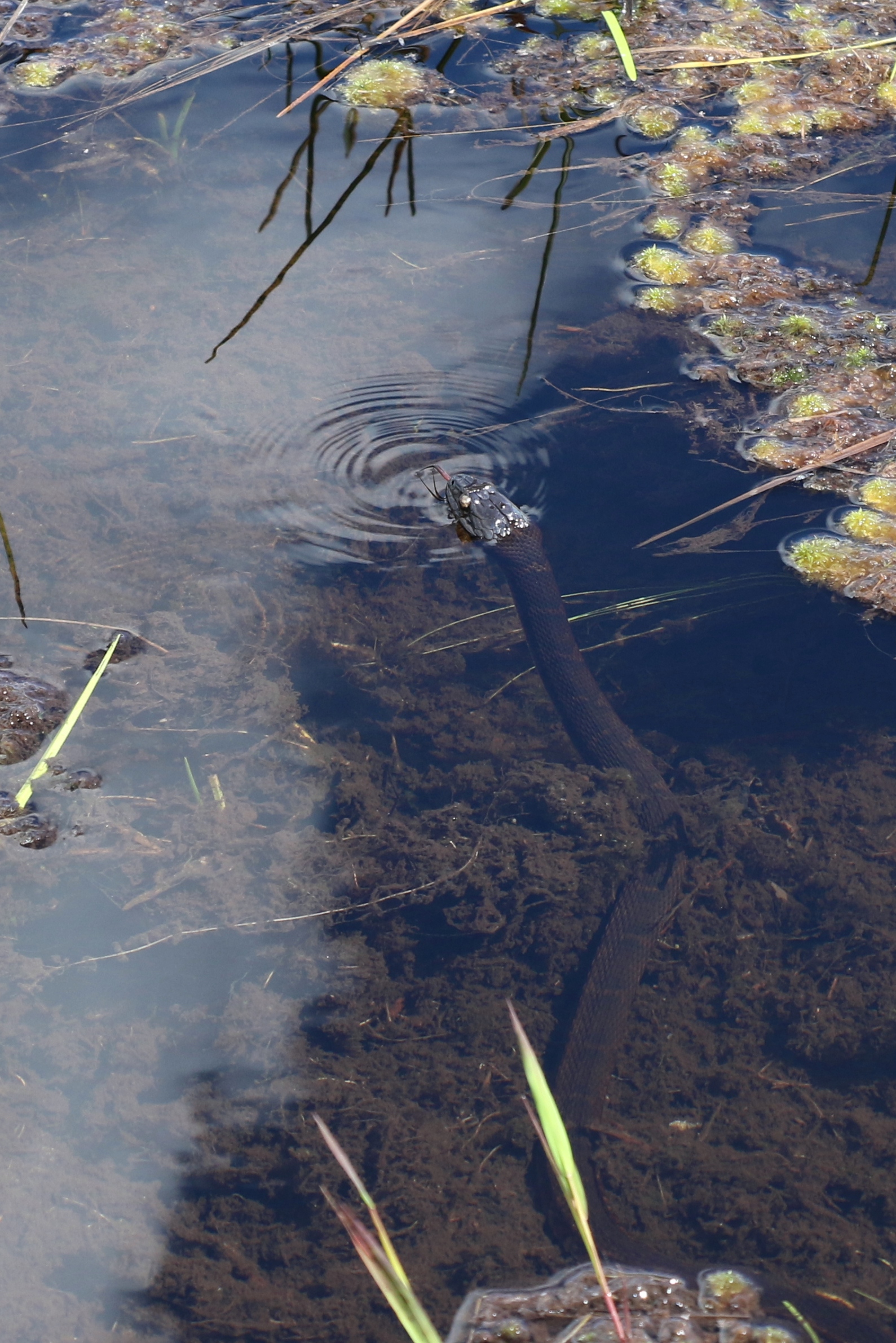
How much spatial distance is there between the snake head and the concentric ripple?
0.06 metres

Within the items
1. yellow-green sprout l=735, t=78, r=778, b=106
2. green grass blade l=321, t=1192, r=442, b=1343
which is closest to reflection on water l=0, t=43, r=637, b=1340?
green grass blade l=321, t=1192, r=442, b=1343

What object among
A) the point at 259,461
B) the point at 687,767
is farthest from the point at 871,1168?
the point at 259,461

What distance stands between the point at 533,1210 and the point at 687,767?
1.27 metres

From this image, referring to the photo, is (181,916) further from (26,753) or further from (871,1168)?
(871,1168)

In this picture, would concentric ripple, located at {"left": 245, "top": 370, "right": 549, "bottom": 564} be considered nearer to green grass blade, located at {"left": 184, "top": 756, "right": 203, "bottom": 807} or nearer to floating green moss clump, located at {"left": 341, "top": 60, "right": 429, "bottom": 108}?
green grass blade, located at {"left": 184, "top": 756, "right": 203, "bottom": 807}

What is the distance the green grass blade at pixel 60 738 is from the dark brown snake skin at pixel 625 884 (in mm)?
1282

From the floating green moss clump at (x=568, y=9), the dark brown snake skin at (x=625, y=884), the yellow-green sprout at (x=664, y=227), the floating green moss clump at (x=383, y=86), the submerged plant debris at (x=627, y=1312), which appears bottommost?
the submerged plant debris at (x=627, y=1312)

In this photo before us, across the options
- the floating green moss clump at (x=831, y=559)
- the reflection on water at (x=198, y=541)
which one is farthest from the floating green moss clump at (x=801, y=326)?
the floating green moss clump at (x=831, y=559)

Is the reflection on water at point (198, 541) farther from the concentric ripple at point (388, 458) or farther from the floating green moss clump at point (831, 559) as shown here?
the floating green moss clump at point (831, 559)

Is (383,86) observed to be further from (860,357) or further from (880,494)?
(880,494)

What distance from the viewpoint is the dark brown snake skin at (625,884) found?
2.06 meters

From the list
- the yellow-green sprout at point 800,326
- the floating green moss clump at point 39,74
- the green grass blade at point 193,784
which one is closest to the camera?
the green grass blade at point 193,784

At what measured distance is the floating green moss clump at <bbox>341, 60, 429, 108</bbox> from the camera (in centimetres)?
441

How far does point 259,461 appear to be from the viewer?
326 centimetres
